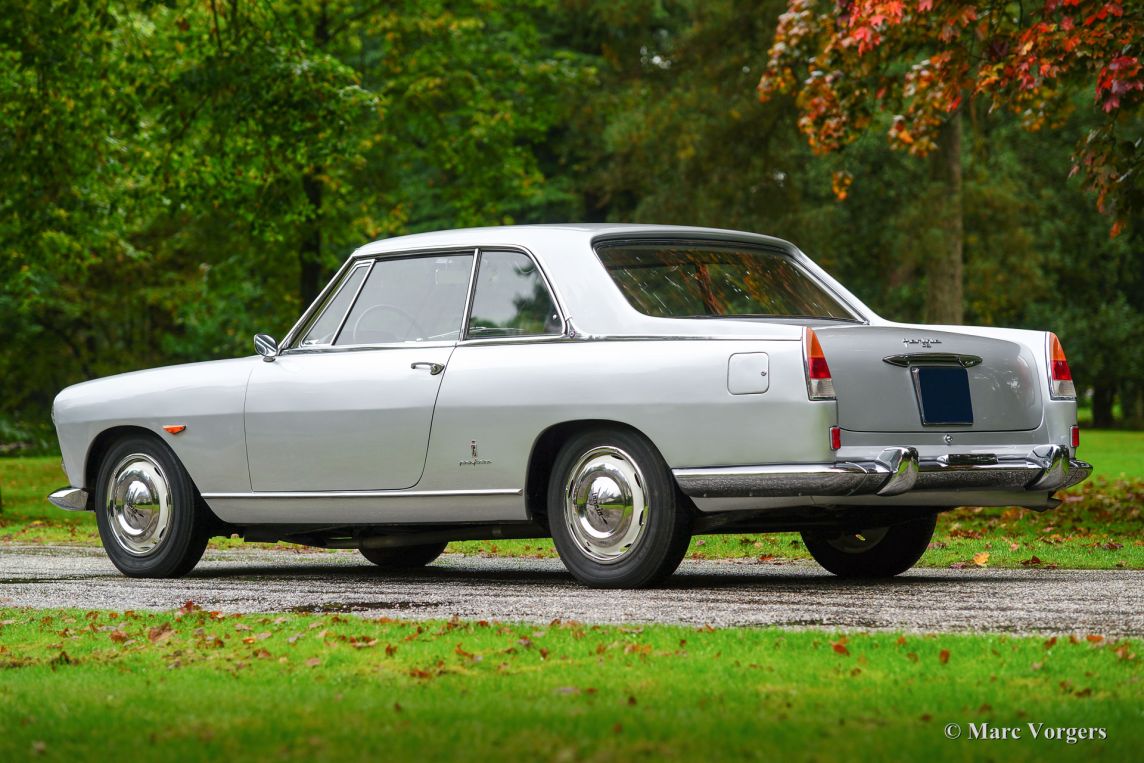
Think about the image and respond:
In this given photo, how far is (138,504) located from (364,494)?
1.73 m

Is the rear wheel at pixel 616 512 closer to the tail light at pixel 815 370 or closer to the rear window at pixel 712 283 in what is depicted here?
the rear window at pixel 712 283

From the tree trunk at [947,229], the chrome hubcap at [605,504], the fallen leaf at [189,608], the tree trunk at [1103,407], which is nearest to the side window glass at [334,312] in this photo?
the chrome hubcap at [605,504]

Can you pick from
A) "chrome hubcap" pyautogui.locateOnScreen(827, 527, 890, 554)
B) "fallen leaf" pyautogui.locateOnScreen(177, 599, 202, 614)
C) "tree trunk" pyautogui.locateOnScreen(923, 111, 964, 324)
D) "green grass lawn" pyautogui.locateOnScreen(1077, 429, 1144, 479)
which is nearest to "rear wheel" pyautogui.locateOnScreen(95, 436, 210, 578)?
"fallen leaf" pyautogui.locateOnScreen(177, 599, 202, 614)

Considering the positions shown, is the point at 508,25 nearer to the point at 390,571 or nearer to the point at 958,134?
the point at 958,134

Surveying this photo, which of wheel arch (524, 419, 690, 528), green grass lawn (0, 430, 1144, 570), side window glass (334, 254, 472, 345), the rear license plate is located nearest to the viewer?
the rear license plate

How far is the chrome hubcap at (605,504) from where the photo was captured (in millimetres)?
8359

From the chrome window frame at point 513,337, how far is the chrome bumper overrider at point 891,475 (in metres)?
1.05

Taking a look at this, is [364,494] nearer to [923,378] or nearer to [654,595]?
[654,595]

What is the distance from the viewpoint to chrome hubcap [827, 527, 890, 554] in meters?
9.71

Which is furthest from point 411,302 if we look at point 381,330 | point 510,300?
point 510,300

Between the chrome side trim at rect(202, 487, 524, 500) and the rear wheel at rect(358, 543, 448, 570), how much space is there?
4.60 feet

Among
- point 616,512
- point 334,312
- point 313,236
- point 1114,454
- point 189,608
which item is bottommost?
point 1114,454

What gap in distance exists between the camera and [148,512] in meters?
10.3

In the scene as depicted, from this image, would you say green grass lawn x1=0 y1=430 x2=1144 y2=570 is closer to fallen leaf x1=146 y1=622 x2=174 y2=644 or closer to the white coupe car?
the white coupe car
